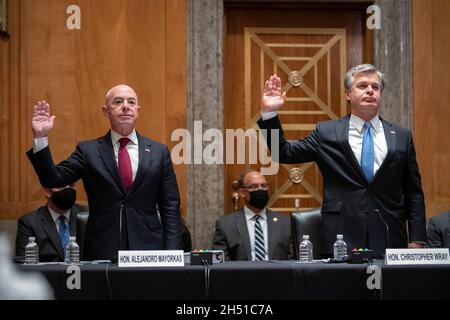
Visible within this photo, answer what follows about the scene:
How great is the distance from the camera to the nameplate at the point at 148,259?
3162 mm

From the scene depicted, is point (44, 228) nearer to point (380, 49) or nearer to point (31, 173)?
point (31, 173)

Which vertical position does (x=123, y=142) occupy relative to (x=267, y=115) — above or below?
below

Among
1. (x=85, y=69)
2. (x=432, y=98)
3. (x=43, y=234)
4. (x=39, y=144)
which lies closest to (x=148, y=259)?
(x=39, y=144)

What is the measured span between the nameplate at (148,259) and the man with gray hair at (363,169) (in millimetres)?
934

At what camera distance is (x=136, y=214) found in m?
4.02

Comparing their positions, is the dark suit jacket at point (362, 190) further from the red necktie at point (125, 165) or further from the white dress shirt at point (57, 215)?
the white dress shirt at point (57, 215)

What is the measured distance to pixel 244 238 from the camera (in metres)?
5.36

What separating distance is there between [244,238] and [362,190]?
1.69 m

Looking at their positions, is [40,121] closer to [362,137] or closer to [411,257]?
[362,137]

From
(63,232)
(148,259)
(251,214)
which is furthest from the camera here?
(251,214)

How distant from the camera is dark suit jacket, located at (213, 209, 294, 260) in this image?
5312 mm

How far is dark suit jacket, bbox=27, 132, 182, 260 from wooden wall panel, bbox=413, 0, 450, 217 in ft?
9.31

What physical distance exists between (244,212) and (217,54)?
144 centimetres
